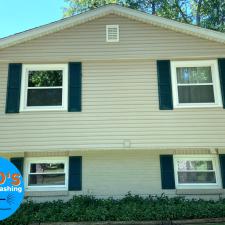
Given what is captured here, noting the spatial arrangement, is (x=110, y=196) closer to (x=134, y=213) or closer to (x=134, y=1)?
(x=134, y=213)

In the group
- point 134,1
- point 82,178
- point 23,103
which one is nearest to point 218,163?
point 82,178

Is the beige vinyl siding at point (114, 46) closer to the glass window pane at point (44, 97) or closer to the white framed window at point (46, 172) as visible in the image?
the glass window pane at point (44, 97)

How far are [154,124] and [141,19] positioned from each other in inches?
144

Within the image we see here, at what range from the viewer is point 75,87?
32.8ft

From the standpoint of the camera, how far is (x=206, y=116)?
9.71 meters

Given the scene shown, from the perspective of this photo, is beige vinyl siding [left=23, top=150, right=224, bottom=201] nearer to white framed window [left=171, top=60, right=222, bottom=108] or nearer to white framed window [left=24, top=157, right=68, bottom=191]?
white framed window [left=24, top=157, right=68, bottom=191]

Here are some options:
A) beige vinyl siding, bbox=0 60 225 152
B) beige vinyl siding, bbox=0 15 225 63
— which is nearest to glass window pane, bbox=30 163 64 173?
beige vinyl siding, bbox=0 60 225 152

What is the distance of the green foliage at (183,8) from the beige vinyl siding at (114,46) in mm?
10533

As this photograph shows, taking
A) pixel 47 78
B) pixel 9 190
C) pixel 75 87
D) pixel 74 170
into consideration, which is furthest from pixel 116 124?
pixel 9 190

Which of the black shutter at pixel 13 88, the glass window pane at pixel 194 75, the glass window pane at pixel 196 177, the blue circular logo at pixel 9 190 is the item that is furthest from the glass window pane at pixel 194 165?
the blue circular logo at pixel 9 190

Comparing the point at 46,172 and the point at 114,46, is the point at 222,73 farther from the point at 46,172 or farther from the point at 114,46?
the point at 46,172

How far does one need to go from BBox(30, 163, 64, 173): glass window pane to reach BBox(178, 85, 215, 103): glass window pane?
14.7 feet

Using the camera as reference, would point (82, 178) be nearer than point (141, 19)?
Yes

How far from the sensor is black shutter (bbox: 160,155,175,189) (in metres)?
9.62
